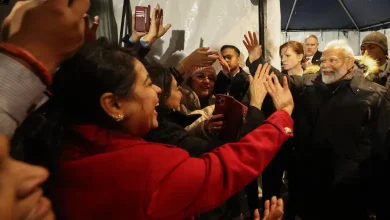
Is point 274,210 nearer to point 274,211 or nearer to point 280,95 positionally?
point 274,211

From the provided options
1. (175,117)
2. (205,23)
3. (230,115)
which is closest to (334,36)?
(205,23)

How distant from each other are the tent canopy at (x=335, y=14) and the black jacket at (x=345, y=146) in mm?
4171

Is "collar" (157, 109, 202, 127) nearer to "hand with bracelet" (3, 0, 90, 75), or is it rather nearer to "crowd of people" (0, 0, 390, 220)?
"crowd of people" (0, 0, 390, 220)

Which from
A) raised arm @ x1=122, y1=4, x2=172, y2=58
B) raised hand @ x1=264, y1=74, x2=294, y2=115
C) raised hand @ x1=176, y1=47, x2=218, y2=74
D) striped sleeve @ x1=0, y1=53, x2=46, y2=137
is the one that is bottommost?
raised hand @ x1=264, y1=74, x2=294, y2=115

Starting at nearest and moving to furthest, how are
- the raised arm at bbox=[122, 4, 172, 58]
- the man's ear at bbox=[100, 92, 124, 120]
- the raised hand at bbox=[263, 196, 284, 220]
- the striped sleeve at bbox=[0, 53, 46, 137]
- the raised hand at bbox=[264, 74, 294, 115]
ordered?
the striped sleeve at bbox=[0, 53, 46, 137], the man's ear at bbox=[100, 92, 124, 120], the raised hand at bbox=[263, 196, 284, 220], the raised hand at bbox=[264, 74, 294, 115], the raised arm at bbox=[122, 4, 172, 58]

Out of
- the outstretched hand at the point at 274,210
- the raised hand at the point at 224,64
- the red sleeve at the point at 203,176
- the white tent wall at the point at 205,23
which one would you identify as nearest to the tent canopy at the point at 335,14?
the white tent wall at the point at 205,23

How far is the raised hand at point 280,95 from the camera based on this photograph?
118 cm

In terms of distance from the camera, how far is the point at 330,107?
225 cm

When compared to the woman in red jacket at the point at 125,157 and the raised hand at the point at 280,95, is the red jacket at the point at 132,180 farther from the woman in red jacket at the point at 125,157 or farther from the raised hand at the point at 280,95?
the raised hand at the point at 280,95

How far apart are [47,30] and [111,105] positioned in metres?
0.33

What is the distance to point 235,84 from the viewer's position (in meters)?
2.29

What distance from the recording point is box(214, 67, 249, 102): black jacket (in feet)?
7.43

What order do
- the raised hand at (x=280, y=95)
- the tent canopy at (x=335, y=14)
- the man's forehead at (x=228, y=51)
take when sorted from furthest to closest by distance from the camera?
the tent canopy at (x=335, y=14) → the man's forehead at (x=228, y=51) → the raised hand at (x=280, y=95)

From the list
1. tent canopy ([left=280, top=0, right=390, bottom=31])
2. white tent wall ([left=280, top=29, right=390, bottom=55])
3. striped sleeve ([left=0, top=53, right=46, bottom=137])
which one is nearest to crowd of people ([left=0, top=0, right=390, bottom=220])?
striped sleeve ([left=0, top=53, right=46, bottom=137])
